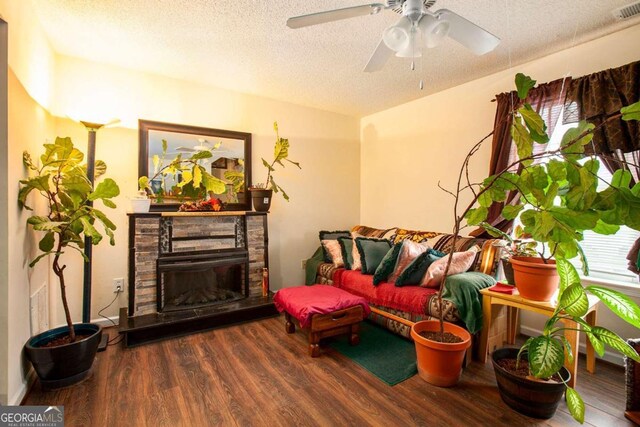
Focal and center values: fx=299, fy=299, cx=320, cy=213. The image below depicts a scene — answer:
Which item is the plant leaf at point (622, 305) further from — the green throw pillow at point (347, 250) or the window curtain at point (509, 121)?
the green throw pillow at point (347, 250)

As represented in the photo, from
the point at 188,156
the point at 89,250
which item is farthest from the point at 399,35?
the point at 89,250

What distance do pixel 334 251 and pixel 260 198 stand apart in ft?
3.53

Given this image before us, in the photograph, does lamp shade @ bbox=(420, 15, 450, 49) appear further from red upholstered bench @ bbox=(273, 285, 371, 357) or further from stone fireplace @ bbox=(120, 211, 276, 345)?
stone fireplace @ bbox=(120, 211, 276, 345)

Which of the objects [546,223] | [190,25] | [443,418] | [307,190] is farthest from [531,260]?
[190,25]

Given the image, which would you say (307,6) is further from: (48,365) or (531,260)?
(48,365)

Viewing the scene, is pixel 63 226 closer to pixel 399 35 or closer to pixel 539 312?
pixel 399 35

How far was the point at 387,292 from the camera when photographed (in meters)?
2.77

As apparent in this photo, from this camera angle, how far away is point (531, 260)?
2062mm

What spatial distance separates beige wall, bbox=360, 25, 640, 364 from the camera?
242 centimetres

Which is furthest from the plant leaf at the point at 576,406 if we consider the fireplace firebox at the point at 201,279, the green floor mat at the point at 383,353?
the fireplace firebox at the point at 201,279

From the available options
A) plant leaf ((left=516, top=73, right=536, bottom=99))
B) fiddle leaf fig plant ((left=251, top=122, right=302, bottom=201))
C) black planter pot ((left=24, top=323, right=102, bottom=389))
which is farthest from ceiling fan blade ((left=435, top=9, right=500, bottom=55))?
black planter pot ((left=24, top=323, right=102, bottom=389))

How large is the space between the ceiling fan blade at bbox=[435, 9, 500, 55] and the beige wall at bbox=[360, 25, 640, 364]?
1.44 meters

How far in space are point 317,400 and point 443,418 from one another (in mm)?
738

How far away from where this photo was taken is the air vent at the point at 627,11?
1.99 meters
